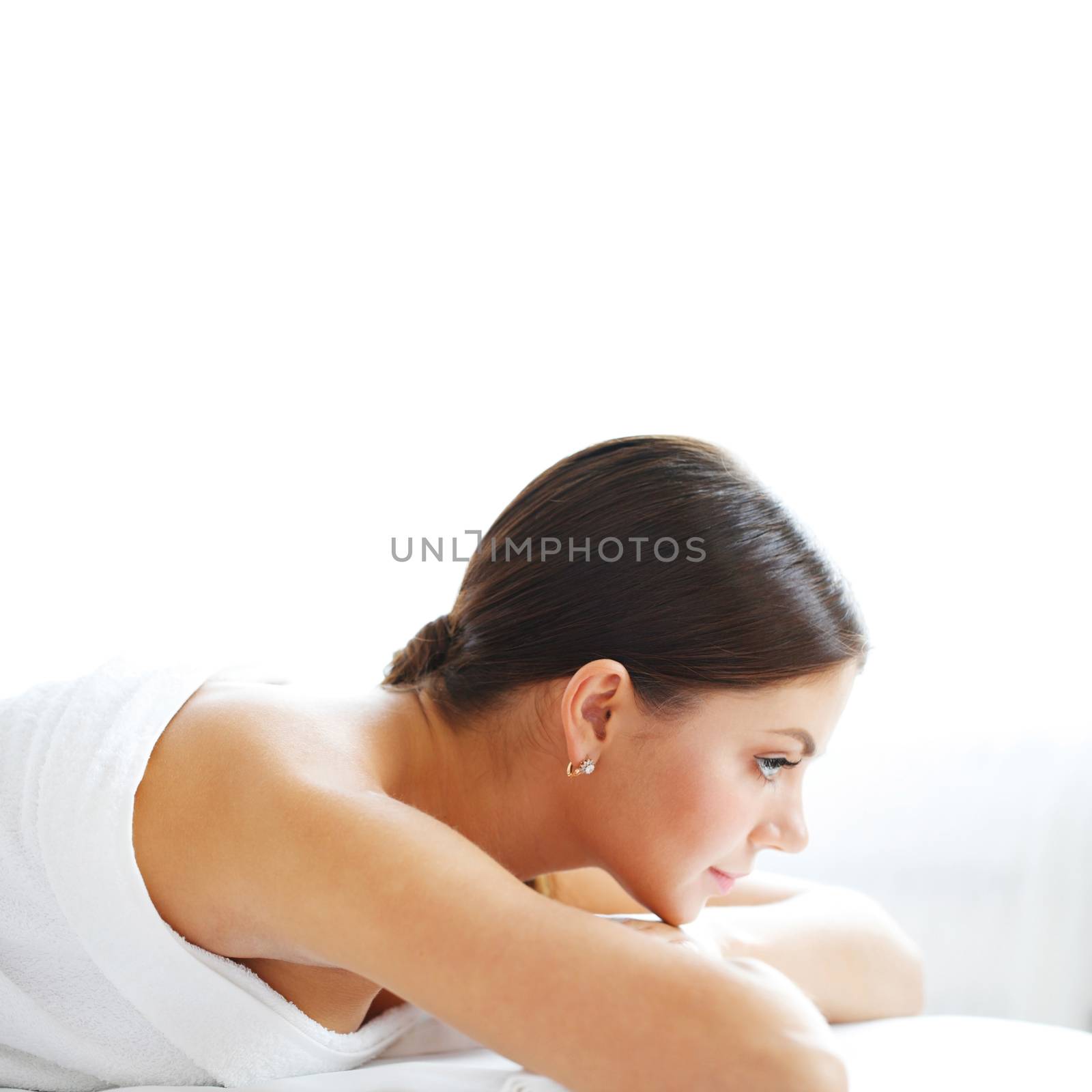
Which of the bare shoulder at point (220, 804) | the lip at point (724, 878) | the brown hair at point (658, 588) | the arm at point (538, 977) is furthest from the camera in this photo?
the lip at point (724, 878)

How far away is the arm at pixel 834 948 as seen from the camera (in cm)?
122

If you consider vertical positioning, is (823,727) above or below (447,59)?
below

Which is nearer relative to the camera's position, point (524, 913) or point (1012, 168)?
point (524, 913)

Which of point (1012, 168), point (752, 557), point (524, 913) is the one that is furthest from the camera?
point (1012, 168)

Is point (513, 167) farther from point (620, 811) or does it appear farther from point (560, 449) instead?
point (620, 811)

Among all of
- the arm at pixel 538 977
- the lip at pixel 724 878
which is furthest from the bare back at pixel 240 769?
A: the lip at pixel 724 878

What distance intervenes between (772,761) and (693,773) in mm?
84

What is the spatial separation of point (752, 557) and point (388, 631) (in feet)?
3.12

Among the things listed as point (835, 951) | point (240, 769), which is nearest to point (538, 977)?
point (240, 769)

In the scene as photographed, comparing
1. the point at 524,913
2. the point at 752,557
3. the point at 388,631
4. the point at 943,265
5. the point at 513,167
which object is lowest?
the point at 388,631

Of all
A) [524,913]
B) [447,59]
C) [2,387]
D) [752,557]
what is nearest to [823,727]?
[752,557]

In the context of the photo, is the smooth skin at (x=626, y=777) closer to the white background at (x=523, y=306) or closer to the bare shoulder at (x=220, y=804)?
the bare shoulder at (x=220, y=804)

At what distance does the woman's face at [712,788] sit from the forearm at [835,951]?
219 millimetres

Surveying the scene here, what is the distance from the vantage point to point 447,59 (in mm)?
1741
